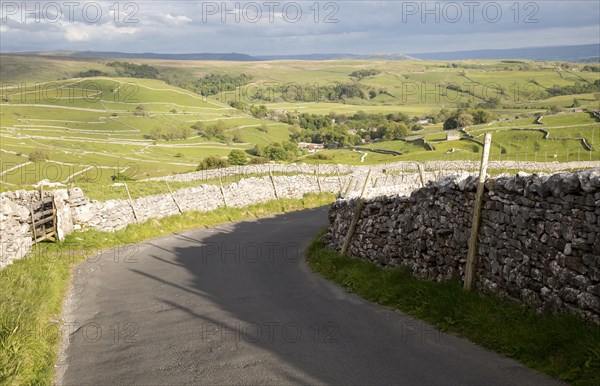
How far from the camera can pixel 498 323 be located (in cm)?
884

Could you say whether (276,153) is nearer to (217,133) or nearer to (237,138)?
(237,138)

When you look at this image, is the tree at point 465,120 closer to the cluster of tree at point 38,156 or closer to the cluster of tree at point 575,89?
the cluster of tree at point 38,156

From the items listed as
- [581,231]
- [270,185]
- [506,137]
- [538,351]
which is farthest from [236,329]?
[506,137]

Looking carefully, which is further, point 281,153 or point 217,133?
point 217,133

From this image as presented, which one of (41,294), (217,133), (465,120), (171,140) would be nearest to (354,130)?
(217,133)

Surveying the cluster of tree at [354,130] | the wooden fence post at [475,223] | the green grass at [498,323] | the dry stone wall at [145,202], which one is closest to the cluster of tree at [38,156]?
the dry stone wall at [145,202]

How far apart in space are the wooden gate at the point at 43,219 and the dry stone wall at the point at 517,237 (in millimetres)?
15332

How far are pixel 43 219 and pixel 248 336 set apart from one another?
52.6ft

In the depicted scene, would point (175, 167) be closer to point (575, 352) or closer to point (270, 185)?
point (270, 185)

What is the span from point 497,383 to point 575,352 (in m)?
1.11

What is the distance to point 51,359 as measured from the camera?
32.8 feet

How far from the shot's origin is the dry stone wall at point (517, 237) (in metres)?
7.94

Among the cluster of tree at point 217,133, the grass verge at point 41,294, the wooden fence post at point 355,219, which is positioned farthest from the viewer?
the cluster of tree at point 217,133

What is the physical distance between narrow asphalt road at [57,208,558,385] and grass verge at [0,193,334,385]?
0.40m
